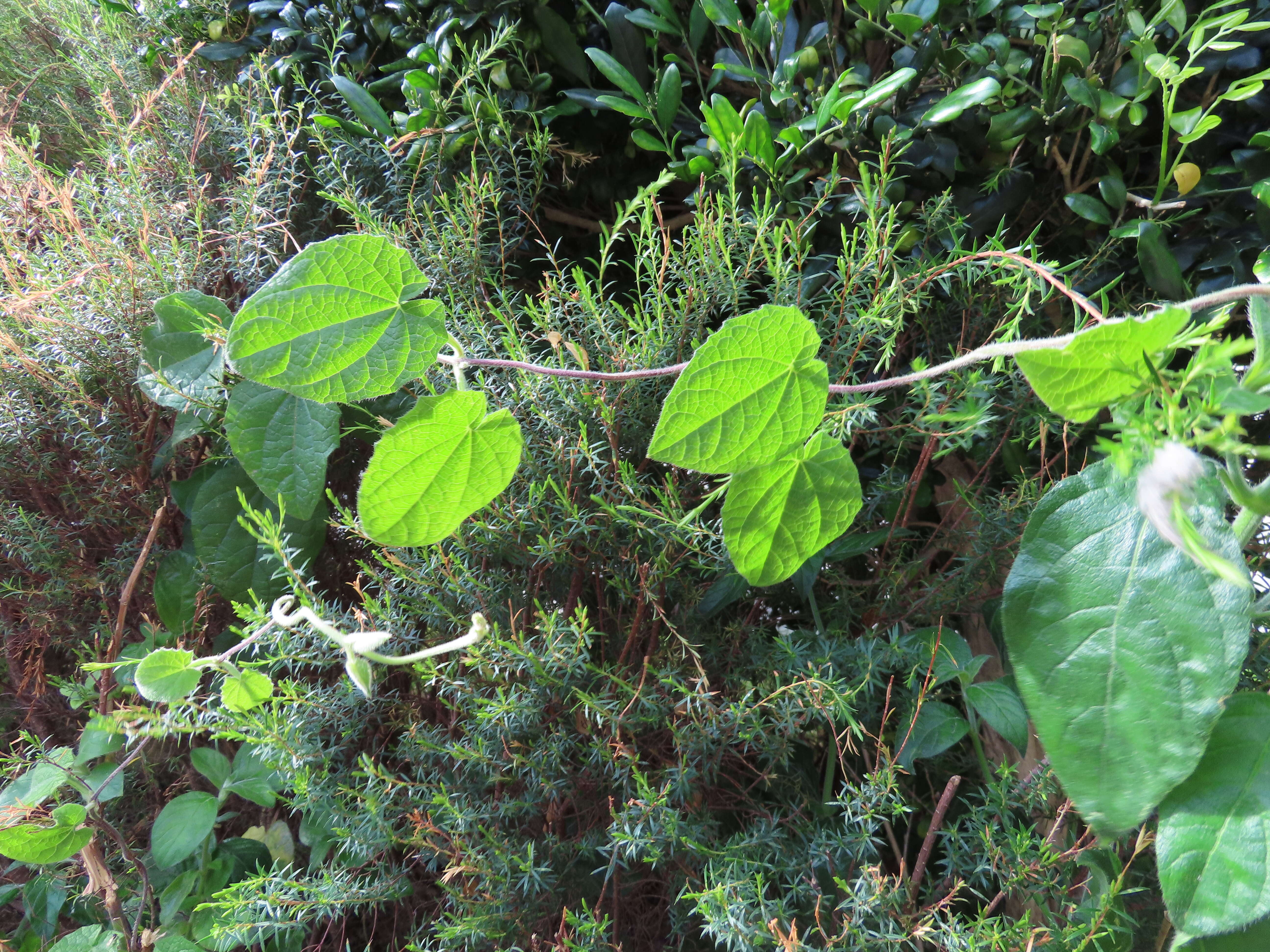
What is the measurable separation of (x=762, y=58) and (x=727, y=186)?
15 cm

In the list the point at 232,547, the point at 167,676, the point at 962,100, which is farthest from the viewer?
the point at 232,547

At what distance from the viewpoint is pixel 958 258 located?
614 mm

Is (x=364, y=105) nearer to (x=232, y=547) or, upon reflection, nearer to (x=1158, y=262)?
(x=232, y=547)

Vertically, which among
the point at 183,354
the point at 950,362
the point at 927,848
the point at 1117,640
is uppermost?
the point at 183,354

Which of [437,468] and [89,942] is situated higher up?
[437,468]

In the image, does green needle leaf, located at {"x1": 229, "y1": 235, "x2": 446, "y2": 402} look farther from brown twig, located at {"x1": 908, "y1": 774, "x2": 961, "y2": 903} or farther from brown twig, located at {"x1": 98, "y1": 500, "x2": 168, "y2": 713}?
brown twig, located at {"x1": 908, "y1": 774, "x2": 961, "y2": 903}

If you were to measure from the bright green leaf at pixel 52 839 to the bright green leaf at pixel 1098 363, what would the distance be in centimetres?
79

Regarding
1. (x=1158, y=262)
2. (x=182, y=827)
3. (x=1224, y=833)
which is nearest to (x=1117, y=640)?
(x=1224, y=833)

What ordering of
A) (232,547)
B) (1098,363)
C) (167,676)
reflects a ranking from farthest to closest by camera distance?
(232,547) < (167,676) < (1098,363)

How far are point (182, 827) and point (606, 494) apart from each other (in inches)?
19.2

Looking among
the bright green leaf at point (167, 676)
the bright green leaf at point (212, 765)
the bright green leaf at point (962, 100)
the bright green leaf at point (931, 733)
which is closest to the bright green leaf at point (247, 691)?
the bright green leaf at point (167, 676)

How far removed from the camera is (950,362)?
19.7 inches

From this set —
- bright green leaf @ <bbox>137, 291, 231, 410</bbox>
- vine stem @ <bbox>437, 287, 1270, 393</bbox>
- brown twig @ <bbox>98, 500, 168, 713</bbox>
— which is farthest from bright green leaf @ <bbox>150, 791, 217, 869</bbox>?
vine stem @ <bbox>437, 287, 1270, 393</bbox>

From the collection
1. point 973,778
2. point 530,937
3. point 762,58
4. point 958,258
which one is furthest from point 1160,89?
point 530,937
